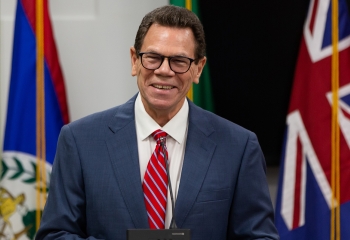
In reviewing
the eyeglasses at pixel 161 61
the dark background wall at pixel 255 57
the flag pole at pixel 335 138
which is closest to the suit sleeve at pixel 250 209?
the eyeglasses at pixel 161 61

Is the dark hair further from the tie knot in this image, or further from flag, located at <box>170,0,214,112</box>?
flag, located at <box>170,0,214,112</box>

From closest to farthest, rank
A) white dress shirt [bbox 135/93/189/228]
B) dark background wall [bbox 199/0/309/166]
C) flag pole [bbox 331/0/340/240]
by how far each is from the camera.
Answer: white dress shirt [bbox 135/93/189/228]
flag pole [bbox 331/0/340/240]
dark background wall [bbox 199/0/309/166]

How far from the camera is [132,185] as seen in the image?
67.7 inches

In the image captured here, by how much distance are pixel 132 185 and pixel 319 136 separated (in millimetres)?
1620

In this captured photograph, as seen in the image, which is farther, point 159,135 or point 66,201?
point 159,135

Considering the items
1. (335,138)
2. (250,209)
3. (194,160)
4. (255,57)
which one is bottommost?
(335,138)

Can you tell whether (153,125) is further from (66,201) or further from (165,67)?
(66,201)

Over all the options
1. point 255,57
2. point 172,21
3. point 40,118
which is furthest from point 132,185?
point 255,57

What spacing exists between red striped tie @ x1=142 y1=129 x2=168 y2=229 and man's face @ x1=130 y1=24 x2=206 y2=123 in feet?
0.57

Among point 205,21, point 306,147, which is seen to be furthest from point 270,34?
point 306,147

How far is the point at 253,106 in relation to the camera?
3.27m

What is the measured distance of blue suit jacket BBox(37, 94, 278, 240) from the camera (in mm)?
1704

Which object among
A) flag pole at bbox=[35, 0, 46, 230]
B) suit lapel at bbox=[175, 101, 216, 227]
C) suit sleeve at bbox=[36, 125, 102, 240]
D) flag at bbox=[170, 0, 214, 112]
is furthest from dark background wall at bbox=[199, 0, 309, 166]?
suit sleeve at bbox=[36, 125, 102, 240]

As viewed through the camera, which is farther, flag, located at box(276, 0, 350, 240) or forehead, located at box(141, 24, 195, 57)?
flag, located at box(276, 0, 350, 240)
